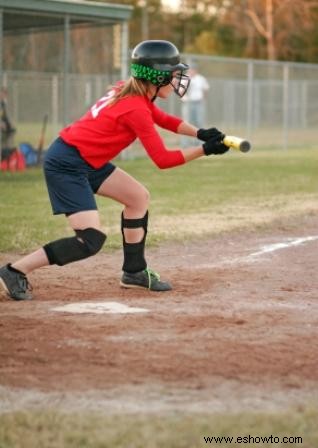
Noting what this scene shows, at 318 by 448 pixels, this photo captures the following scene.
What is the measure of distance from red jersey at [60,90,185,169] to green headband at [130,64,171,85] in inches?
5.7

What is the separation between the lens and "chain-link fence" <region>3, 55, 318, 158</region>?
80.8ft

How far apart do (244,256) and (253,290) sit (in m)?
1.83

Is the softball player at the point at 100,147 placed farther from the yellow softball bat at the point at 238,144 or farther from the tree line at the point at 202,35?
the tree line at the point at 202,35

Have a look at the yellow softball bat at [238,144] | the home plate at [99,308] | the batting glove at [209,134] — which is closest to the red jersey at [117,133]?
the batting glove at [209,134]

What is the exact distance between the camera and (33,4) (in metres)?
21.0

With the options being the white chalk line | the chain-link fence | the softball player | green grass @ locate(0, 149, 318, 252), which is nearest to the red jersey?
the softball player

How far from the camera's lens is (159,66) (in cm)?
749

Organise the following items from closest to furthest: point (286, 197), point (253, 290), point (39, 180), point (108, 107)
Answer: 1. point (108, 107)
2. point (253, 290)
3. point (286, 197)
4. point (39, 180)

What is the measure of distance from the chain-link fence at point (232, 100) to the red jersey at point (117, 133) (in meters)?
14.2

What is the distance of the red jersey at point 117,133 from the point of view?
7.41 meters

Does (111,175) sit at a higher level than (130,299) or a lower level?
higher

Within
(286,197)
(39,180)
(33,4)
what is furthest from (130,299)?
(33,4)

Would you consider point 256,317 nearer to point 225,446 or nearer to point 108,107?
point 108,107

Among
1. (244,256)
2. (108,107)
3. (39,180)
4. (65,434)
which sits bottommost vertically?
(39,180)
